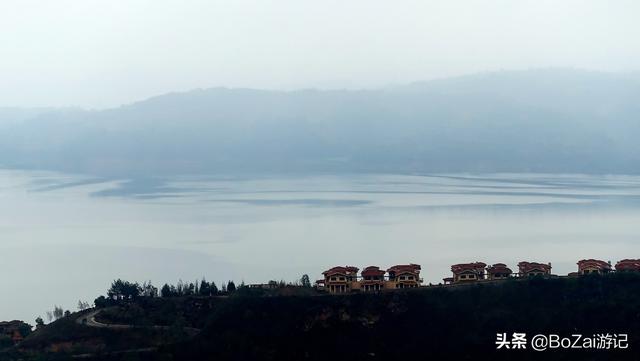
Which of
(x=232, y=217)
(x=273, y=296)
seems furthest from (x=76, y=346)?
(x=232, y=217)

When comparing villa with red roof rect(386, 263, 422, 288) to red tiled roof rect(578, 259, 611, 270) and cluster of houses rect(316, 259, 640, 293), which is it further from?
red tiled roof rect(578, 259, 611, 270)

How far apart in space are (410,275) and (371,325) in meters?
1.98

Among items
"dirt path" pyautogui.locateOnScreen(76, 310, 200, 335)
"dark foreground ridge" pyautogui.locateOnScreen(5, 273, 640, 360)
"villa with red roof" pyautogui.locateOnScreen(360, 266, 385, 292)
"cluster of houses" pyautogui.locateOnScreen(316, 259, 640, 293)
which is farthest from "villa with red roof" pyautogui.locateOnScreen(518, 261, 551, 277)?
"dirt path" pyautogui.locateOnScreen(76, 310, 200, 335)

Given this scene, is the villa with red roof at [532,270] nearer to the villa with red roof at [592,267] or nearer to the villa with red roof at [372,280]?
the villa with red roof at [592,267]

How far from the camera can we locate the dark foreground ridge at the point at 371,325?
32.1ft

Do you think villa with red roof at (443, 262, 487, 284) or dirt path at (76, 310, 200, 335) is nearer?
dirt path at (76, 310, 200, 335)

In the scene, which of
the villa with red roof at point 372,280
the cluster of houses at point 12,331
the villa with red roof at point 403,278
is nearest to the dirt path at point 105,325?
the cluster of houses at point 12,331

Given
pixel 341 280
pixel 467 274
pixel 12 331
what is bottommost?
pixel 12 331

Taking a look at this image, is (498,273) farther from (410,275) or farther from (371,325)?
(371,325)

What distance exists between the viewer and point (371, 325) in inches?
414

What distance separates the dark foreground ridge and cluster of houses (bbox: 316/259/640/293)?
0.83 m

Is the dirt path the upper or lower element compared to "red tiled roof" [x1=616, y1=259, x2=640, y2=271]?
lower

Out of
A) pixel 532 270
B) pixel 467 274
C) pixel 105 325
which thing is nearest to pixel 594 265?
pixel 532 270

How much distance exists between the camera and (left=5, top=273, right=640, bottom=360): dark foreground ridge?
980 centimetres
